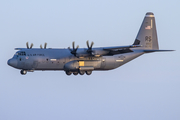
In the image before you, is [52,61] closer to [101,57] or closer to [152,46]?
[101,57]

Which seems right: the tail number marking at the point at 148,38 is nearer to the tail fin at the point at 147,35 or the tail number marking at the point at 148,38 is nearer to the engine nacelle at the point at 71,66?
the tail fin at the point at 147,35

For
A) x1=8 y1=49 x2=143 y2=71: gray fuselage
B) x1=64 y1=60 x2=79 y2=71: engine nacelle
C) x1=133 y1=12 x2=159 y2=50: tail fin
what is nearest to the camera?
x1=8 y1=49 x2=143 y2=71: gray fuselage

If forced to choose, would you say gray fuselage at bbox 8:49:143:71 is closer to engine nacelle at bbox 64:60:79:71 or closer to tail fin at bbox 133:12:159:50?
engine nacelle at bbox 64:60:79:71

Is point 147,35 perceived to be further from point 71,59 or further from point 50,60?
point 50,60

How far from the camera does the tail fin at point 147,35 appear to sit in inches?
1693

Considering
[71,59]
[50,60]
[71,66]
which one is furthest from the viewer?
[71,59]

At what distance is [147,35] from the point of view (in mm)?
43156

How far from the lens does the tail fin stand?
43.0 m

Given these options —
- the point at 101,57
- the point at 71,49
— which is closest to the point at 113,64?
the point at 101,57

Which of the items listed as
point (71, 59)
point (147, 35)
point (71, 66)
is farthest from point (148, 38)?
point (71, 66)

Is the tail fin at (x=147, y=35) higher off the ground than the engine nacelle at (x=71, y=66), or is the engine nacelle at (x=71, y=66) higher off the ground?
the tail fin at (x=147, y=35)

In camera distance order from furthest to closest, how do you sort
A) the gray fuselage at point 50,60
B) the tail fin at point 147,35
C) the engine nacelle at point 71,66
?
the tail fin at point 147,35, the engine nacelle at point 71,66, the gray fuselage at point 50,60

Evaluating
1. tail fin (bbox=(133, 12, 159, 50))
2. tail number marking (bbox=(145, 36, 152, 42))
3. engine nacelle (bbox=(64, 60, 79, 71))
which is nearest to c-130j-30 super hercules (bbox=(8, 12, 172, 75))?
engine nacelle (bbox=(64, 60, 79, 71))

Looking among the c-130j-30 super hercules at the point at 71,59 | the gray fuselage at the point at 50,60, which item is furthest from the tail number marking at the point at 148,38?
the gray fuselage at the point at 50,60
